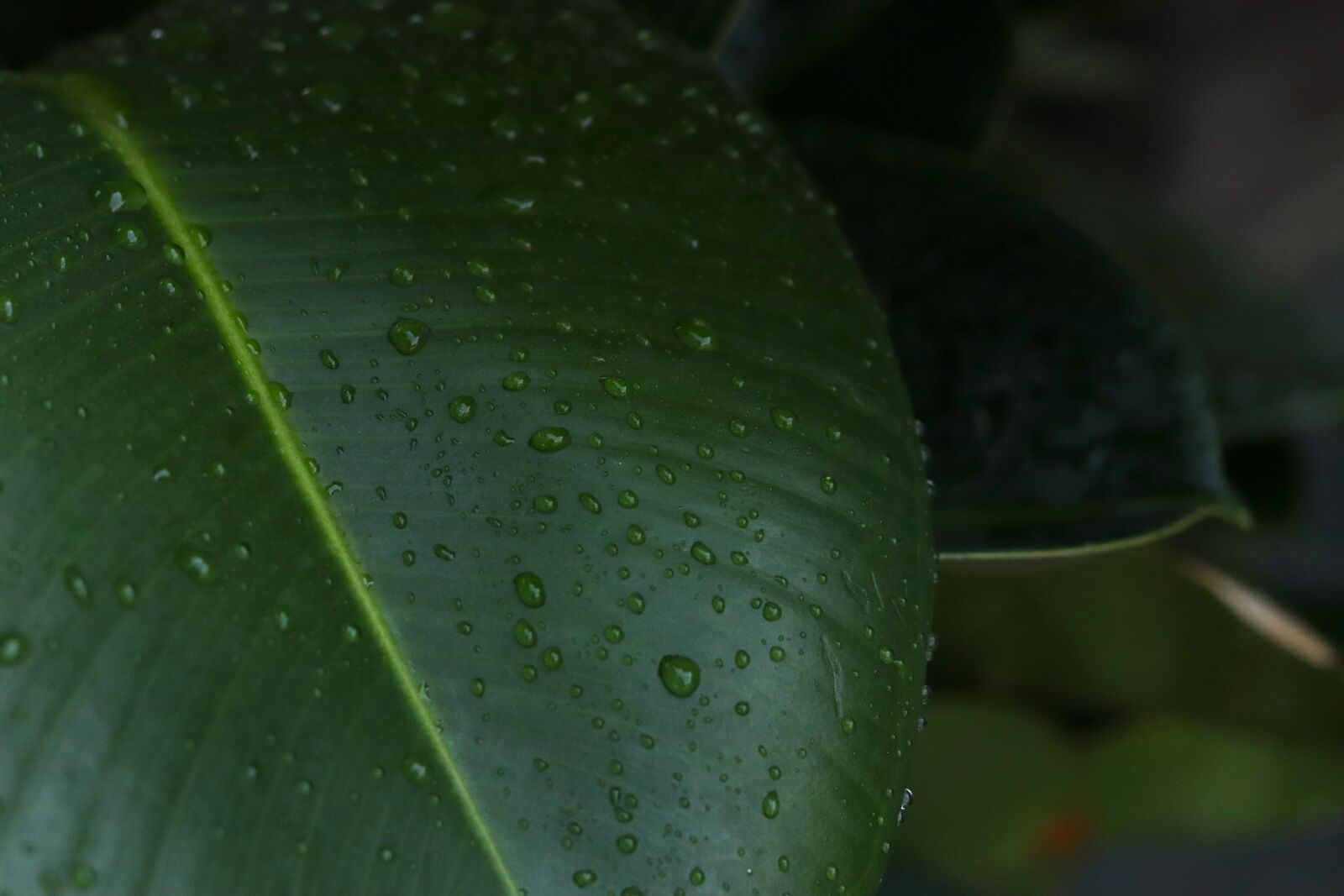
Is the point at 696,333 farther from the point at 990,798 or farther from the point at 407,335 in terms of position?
the point at 990,798

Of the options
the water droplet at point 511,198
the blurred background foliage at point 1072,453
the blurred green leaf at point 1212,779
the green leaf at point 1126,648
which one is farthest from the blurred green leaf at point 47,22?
the blurred green leaf at point 1212,779

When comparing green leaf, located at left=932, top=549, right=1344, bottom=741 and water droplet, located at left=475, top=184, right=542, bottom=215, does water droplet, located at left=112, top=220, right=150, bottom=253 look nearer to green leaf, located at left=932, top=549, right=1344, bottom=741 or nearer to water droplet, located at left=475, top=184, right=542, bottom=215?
water droplet, located at left=475, top=184, right=542, bottom=215

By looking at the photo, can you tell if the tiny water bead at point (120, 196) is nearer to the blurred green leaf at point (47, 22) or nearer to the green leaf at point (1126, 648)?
the blurred green leaf at point (47, 22)

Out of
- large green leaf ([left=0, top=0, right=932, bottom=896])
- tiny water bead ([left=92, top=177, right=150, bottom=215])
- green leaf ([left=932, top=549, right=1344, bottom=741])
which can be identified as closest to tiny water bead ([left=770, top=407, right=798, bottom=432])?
large green leaf ([left=0, top=0, right=932, bottom=896])

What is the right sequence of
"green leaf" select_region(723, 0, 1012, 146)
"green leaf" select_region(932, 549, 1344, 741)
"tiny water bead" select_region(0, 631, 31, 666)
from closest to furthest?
"tiny water bead" select_region(0, 631, 31, 666)
"green leaf" select_region(723, 0, 1012, 146)
"green leaf" select_region(932, 549, 1344, 741)

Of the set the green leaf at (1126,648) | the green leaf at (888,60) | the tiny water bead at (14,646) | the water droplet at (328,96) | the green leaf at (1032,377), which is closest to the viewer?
the tiny water bead at (14,646)

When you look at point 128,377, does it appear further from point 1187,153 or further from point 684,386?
point 1187,153
